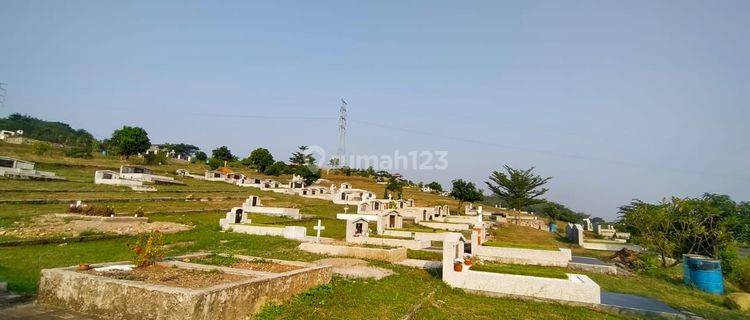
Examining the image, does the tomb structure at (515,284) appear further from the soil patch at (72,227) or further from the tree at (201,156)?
the tree at (201,156)

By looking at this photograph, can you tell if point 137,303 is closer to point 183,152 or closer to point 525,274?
point 525,274

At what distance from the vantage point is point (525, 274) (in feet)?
37.9

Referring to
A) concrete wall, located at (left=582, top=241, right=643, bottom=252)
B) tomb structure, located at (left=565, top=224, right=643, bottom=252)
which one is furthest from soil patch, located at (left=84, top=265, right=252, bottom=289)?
concrete wall, located at (left=582, top=241, right=643, bottom=252)

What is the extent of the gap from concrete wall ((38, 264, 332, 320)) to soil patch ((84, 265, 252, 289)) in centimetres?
48

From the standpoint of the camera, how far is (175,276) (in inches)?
311

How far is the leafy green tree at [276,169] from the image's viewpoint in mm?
72000

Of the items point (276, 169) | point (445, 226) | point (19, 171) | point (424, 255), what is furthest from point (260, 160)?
point (424, 255)

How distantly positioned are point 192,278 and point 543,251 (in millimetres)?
14119

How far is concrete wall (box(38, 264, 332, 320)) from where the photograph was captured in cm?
598

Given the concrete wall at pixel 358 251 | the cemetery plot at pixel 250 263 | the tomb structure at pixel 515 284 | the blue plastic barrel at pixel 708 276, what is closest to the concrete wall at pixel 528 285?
the tomb structure at pixel 515 284

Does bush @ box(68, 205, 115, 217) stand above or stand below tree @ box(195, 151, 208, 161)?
below

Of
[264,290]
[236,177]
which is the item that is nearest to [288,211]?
[264,290]

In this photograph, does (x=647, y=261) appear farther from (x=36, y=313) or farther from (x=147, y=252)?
(x=36, y=313)

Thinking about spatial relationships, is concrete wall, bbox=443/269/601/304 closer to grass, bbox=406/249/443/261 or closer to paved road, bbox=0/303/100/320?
grass, bbox=406/249/443/261
